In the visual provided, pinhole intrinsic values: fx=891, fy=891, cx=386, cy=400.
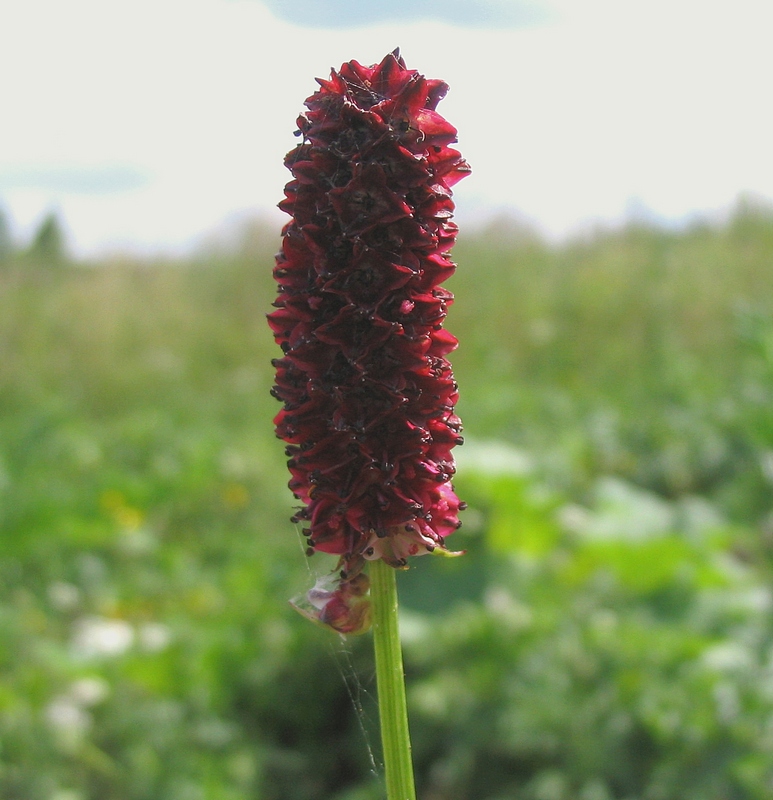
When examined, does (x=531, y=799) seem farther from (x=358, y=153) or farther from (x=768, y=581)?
(x=358, y=153)

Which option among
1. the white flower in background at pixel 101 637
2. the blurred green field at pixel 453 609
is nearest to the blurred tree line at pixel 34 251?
the blurred green field at pixel 453 609

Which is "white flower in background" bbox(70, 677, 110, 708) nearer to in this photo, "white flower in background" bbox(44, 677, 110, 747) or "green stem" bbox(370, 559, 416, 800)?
"white flower in background" bbox(44, 677, 110, 747)

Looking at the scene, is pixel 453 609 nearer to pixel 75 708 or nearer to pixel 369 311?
pixel 75 708

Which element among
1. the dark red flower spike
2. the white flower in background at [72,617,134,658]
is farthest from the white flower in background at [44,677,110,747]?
the dark red flower spike

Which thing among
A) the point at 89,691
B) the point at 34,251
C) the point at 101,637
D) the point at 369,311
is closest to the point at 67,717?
the point at 89,691

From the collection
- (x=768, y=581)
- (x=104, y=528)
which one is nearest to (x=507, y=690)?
(x=768, y=581)

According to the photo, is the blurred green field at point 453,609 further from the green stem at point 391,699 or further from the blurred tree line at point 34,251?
the blurred tree line at point 34,251
